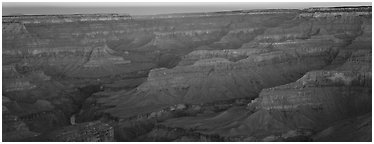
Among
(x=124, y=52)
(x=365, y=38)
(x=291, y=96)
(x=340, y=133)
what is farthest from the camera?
(x=124, y=52)

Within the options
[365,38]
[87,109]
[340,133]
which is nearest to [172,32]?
[365,38]

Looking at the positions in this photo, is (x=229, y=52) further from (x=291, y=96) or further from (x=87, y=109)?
(x=291, y=96)

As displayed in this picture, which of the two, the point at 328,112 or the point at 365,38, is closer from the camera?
the point at 328,112

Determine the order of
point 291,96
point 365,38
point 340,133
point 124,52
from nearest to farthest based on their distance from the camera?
1. point 340,133
2. point 291,96
3. point 365,38
4. point 124,52

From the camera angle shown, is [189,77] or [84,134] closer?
[84,134]

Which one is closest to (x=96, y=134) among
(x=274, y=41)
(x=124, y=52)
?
(x=274, y=41)

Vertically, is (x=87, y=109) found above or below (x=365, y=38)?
below
